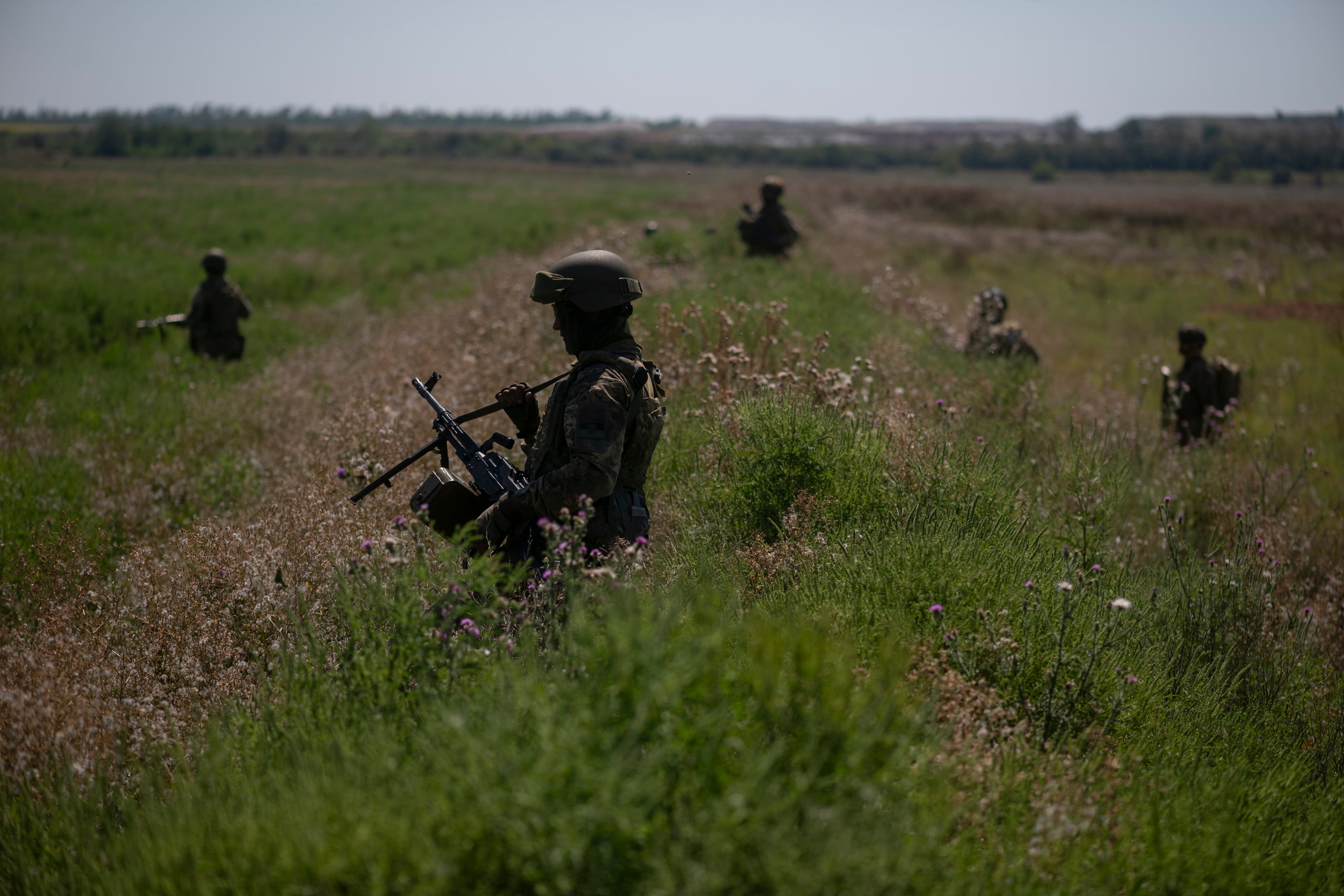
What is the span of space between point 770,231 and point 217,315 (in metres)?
8.63

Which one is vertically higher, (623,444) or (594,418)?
(594,418)

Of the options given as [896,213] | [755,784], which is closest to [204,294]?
[755,784]

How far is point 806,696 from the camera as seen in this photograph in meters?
2.26

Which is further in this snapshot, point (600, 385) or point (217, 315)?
point (217, 315)

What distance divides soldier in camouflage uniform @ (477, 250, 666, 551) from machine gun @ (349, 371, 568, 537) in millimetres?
127

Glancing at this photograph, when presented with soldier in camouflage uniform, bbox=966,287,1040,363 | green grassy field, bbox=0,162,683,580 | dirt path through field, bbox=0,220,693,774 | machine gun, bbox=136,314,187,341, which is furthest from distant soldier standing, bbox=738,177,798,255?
machine gun, bbox=136,314,187,341

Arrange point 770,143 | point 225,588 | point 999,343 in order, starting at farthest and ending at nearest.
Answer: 1. point 770,143
2. point 999,343
3. point 225,588

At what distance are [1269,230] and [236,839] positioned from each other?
1467 inches

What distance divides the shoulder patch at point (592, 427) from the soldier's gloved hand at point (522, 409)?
0.46m

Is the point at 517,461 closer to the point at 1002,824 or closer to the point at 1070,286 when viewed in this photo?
the point at 1002,824

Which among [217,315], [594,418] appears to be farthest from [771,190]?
[594,418]

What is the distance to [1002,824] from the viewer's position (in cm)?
256

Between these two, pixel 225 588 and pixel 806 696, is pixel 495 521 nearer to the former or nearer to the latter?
pixel 225 588

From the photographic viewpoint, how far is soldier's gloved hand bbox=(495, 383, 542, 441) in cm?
382
